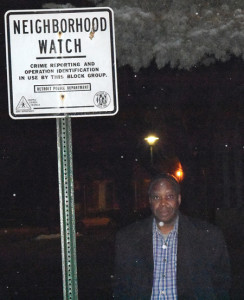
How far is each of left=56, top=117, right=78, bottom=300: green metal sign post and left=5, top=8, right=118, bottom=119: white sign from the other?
0.12 metres

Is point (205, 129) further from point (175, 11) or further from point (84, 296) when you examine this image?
point (175, 11)

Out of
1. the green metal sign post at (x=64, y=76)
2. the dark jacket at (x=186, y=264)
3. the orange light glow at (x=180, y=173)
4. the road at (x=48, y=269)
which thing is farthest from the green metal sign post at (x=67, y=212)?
the orange light glow at (x=180, y=173)

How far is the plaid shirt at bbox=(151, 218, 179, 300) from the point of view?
141 inches

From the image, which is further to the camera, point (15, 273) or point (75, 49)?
point (15, 273)

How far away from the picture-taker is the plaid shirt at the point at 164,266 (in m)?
3.59

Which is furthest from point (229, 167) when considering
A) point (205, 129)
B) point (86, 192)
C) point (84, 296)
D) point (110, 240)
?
point (86, 192)

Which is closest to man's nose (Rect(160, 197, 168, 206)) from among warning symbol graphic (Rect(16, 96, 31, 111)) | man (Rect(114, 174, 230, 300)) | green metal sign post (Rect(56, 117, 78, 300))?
man (Rect(114, 174, 230, 300))

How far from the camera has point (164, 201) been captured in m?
3.84

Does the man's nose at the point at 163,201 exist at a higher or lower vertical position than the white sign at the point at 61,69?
lower

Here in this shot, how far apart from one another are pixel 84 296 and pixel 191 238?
840 centimetres

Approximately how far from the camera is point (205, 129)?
1894 centimetres

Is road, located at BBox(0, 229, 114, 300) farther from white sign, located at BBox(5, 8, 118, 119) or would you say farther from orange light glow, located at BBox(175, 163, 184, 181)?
white sign, located at BBox(5, 8, 118, 119)

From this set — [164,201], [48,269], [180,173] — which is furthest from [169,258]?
[180,173]

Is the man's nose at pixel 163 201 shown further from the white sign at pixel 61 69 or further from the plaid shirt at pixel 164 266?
the white sign at pixel 61 69
